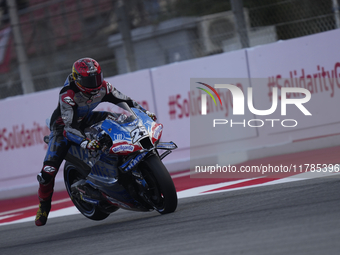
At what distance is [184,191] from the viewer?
7.30 metres

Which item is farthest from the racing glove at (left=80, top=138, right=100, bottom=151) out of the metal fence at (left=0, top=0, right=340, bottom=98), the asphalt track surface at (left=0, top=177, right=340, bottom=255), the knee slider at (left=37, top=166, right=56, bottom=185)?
the metal fence at (left=0, top=0, right=340, bottom=98)

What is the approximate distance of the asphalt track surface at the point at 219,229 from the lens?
3.49 m

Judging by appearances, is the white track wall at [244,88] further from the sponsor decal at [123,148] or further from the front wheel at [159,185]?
the sponsor decal at [123,148]

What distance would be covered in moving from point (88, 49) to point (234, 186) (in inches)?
227

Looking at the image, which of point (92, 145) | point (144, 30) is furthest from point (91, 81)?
point (144, 30)

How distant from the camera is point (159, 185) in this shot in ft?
16.3

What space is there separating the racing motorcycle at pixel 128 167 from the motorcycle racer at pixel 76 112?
0.61ft

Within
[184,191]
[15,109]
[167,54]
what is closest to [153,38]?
[167,54]

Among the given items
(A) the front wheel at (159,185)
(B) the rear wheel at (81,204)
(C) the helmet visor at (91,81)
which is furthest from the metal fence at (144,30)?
(A) the front wheel at (159,185)

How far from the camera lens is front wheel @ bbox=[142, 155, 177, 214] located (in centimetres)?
491

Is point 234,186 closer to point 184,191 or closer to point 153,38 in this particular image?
point 184,191

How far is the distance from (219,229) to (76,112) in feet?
7.38

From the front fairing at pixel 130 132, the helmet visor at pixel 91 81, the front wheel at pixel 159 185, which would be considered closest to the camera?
the front wheel at pixel 159 185

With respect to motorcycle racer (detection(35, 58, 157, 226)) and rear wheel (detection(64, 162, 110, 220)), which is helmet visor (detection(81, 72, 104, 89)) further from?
rear wheel (detection(64, 162, 110, 220))
